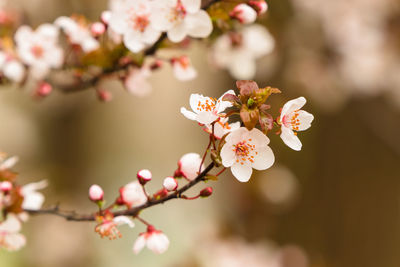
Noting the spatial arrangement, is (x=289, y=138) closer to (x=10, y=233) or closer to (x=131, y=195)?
(x=131, y=195)

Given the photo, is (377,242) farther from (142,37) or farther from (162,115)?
(142,37)

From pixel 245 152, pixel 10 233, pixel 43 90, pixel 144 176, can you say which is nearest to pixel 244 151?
pixel 245 152

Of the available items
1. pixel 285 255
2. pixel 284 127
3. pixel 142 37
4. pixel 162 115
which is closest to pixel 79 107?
pixel 162 115

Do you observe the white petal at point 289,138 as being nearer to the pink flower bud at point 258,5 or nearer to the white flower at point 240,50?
the pink flower bud at point 258,5

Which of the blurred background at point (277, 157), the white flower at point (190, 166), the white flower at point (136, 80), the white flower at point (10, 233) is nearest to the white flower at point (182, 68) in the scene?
the white flower at point (136, 80)

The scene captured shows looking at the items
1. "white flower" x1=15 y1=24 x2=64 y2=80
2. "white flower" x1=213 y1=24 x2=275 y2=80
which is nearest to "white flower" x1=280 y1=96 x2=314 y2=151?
"white flower" x1=213 y1=24 x2=275 y2=80

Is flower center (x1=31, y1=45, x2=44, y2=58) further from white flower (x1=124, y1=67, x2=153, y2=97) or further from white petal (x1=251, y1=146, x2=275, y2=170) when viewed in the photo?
white petal (x1=251, y1=146, x2=275, y2=170)
